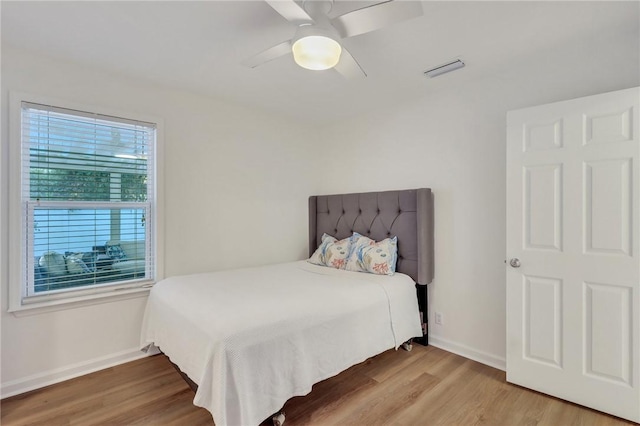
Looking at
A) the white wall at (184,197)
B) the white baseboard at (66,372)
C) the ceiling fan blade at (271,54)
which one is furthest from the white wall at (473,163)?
the white baseboard at (66,372)

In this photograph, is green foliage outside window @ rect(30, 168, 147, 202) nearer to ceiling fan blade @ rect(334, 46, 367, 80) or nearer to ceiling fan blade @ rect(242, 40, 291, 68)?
ceiling fan blade @ rect(242, 40, 291, 68)

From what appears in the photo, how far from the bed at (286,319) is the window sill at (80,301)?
0.62 ft

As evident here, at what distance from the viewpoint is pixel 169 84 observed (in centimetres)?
262

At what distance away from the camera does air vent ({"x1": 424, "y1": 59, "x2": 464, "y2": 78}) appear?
7.40 ft

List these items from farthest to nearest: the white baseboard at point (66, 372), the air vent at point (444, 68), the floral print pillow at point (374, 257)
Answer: the floral print pillow at point (374, 257)
the air vent at point (444, 68)
the white baseboard at point (66, 372)

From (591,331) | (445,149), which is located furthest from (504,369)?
(445,149)

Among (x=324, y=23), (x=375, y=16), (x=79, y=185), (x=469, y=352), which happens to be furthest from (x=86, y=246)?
(x=469, y=352)

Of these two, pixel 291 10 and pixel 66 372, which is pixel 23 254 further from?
pixel 291 10

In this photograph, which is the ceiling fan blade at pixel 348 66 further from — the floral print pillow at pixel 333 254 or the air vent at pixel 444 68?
the floral print pillow at pixel 333 254

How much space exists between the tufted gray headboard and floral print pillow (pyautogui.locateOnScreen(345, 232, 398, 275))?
0.13 meters

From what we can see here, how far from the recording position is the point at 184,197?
9.14 feet

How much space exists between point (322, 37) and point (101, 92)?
191cm

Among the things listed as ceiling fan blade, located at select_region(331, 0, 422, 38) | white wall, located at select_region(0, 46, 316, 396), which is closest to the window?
white wall, located at select_region(0, 46, 316, 396)

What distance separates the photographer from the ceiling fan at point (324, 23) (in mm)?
1340
